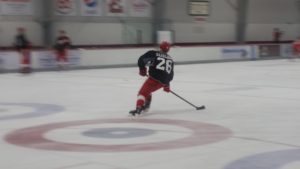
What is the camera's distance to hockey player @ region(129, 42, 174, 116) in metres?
9.94

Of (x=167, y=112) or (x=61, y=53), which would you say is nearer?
(x=167, y=112)

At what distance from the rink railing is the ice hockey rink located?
6337 millimetres

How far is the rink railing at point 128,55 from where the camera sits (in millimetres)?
22516

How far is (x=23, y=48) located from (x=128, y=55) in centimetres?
487

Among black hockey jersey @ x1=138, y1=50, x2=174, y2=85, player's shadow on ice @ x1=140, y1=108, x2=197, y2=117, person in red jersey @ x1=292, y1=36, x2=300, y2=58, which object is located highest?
black hockey jersey @ x1=138, y1=50, x2=174, y2=85

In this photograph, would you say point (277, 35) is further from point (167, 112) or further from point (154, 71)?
point (154, 71)

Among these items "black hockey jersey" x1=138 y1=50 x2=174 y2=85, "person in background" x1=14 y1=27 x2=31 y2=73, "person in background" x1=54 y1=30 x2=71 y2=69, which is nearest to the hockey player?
"black hockey jersey" x1=138 y1=50 x2=174 y2=85

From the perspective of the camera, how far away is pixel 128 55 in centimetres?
2592

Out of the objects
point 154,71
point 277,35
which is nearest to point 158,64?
point 154,71

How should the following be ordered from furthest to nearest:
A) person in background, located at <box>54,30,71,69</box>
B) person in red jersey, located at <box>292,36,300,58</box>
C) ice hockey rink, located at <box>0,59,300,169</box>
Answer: person in red jersey, located at <box>292,36,300,58</box> < person in background, located at <box>54,30,71,69</box> < ice hockey rink, located at <box>0,59,300,169</box>

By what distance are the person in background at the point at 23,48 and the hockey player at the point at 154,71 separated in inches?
468

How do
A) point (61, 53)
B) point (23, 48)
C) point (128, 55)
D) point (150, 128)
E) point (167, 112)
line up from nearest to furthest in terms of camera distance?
point (150, 128), point (167, 112), point (61, 53), point (23, 48), point (128, 55)

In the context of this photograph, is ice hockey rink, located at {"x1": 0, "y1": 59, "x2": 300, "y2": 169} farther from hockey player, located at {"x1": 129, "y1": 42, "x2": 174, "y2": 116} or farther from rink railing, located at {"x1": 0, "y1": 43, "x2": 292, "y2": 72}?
rink railing, located at {"x1": 0, "y1": 43, "x2": 292, "y2": 72}

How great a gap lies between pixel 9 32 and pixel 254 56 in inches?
535
